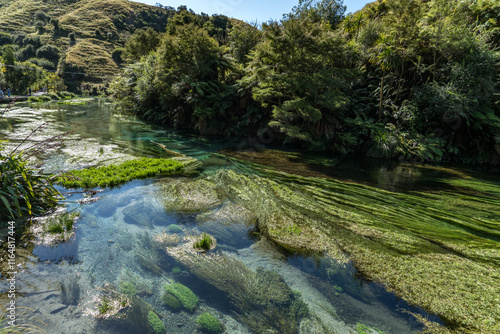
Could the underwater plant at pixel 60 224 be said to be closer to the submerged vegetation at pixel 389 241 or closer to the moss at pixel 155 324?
the submerged vegetation at pixel 389 241

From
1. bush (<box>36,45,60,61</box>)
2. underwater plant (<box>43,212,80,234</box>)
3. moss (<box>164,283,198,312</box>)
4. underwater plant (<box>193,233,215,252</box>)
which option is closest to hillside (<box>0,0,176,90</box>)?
bush (<box>36,45,60,61</box>)

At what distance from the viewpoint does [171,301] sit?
4152 mm

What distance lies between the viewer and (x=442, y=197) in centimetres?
877

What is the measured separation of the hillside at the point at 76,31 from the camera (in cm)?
7675

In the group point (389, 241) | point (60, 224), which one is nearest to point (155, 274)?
point (60, 224)

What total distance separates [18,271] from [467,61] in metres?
21.5

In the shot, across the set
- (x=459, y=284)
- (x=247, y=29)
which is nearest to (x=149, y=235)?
(x=459, y=284)

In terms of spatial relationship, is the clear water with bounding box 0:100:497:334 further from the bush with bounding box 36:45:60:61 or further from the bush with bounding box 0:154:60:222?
the bush with bounding box 36:45:60:61

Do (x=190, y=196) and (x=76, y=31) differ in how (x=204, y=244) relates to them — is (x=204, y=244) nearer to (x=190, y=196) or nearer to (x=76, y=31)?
(x=190, y=196)

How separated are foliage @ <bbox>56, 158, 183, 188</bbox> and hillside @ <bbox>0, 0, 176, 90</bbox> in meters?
77.1

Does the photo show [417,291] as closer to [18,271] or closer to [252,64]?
[18,271]

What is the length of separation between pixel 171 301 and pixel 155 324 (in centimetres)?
50

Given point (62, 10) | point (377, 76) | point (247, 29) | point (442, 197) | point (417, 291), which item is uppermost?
point (62, 10)

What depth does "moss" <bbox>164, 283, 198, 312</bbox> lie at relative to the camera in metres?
4.09
